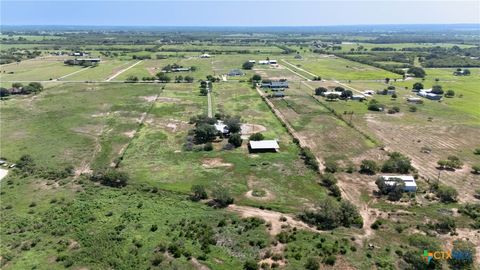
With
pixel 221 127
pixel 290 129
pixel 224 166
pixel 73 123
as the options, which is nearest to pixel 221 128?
pixel 221 127

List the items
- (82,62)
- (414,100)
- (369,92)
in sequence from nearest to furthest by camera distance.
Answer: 1. (414,100)
2. (369,92)
3. (82,62)

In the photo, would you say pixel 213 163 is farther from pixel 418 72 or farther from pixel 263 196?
pixel 418 72

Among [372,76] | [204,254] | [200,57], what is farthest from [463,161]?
[200,57]

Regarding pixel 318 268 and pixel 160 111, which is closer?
pixel 318 268

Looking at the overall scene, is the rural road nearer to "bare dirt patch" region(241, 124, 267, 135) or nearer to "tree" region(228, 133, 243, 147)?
"bare dirt patch" region(241, 124, 267, 135)

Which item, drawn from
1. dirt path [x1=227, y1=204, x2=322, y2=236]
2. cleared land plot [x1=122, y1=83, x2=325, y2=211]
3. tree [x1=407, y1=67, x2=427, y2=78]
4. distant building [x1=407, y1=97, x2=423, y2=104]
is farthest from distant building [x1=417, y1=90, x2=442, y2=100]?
dirt path [x1=227, y1=204, x2=322, y2=236]

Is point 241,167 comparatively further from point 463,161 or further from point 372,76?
point 372,76
